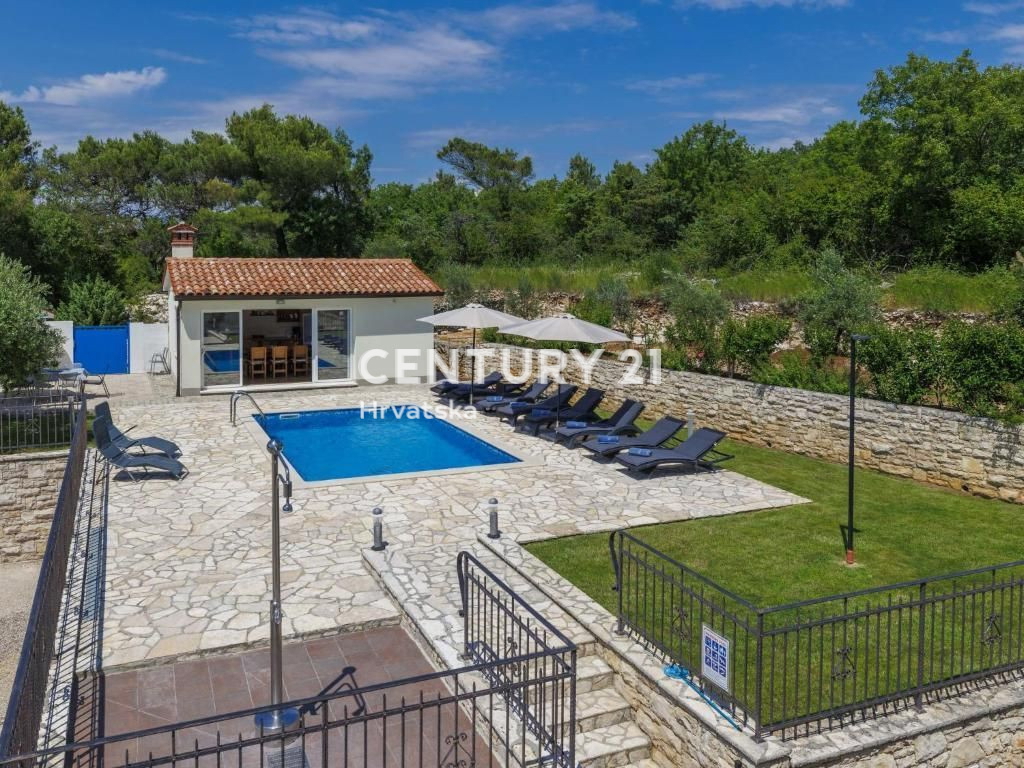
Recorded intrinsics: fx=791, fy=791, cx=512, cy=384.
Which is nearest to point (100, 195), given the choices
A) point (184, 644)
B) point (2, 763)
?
point (184, 644)

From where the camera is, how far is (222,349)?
79.2 feet

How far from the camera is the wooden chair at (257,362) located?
991 inches

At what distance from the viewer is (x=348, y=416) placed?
21203 millimetres

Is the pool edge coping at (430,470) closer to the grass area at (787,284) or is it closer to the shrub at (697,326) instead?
the shrub at (697,326)

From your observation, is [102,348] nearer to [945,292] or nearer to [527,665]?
[527,665]

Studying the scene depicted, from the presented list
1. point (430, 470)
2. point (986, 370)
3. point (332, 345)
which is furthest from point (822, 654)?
point (332, 345)

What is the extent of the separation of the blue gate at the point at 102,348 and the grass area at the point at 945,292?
2590 centimetres

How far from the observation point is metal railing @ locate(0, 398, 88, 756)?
4.99 metres

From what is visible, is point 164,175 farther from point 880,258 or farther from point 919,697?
point 919,697

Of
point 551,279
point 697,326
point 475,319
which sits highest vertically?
point 551,279

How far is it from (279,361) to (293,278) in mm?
2778

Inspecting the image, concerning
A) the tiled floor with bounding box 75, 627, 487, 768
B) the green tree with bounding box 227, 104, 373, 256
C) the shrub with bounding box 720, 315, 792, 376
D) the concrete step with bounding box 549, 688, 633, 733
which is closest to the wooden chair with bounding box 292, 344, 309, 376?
the shrub with bounding box 720, 315, 792, 376

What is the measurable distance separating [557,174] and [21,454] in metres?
49.3

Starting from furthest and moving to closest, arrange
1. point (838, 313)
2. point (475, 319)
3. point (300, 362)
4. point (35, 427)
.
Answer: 1. point (300, 362)
2. point (475, 319)
3. point (838, 313)
4. point (35, 427)
